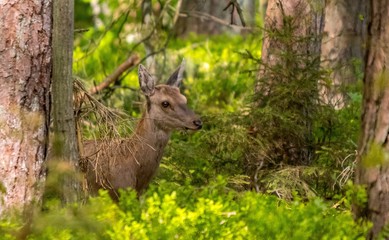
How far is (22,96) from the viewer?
7.32 m

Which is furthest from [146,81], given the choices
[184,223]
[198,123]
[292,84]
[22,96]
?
[184,223]

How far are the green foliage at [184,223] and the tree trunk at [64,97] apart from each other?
3.67ft

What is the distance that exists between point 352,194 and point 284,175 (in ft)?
8.91

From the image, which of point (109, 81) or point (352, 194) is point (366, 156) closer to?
point (352, 194)

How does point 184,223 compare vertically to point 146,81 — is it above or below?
below

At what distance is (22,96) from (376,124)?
7.50 feet

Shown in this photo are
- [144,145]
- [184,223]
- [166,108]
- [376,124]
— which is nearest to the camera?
[184,223]

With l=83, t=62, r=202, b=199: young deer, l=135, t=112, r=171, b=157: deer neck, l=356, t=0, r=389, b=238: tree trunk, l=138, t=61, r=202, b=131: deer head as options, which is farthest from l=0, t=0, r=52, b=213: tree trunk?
l=138, t=61, r=202, b=131: deer head

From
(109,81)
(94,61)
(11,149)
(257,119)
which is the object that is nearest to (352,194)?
(11,149)

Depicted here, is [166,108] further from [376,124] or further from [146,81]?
[376,124]

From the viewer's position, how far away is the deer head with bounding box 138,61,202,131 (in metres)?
10.5

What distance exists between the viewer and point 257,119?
1025cm

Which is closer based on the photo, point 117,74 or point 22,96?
point 22,96

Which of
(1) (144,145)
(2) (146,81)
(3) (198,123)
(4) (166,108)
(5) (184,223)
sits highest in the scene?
(2) (146,81)
